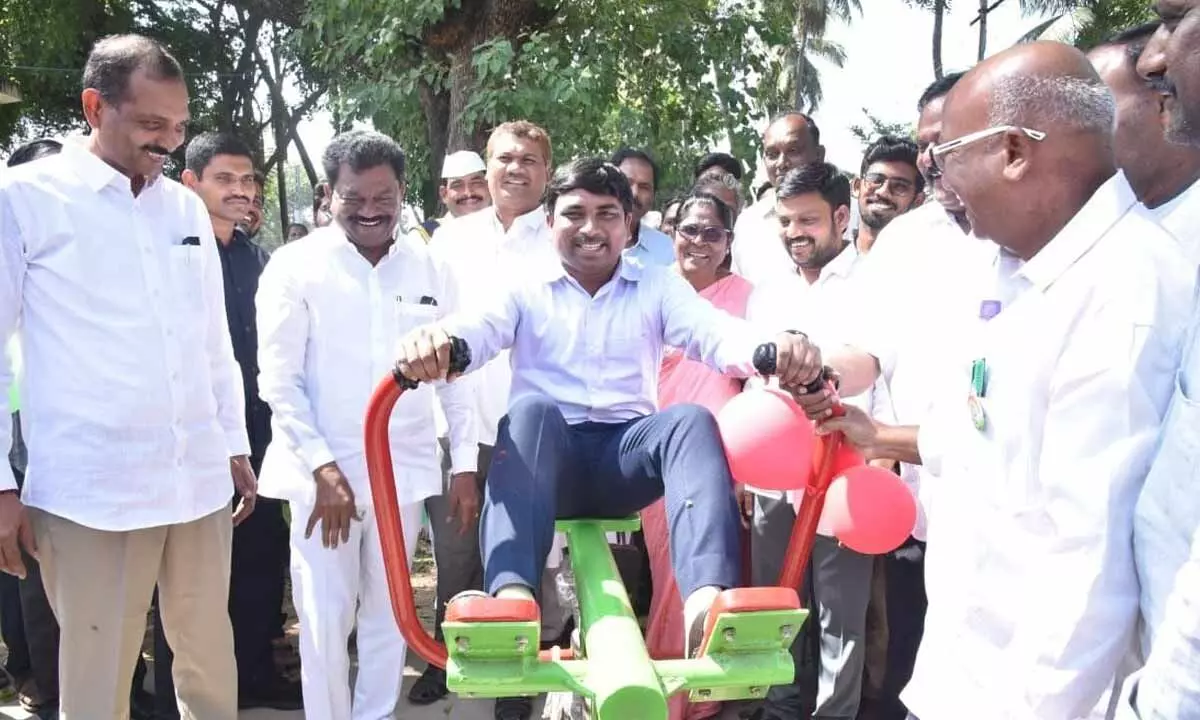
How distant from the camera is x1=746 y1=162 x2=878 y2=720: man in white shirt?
3379mm

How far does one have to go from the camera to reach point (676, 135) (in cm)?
964

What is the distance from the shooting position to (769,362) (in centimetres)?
224

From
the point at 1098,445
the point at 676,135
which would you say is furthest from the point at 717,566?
the point at 676,135

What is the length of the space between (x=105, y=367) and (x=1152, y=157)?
2.64 metres

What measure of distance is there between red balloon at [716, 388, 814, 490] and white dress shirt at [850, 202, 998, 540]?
19.7 inches

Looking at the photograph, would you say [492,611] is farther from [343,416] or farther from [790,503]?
[790,503]

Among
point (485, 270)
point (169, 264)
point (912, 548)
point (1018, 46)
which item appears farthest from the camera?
point (485, 270)

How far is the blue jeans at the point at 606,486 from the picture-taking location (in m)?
2.14

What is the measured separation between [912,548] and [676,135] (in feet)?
22.7

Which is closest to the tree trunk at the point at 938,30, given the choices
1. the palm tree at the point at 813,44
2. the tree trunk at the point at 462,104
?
the palm tree at the point at 813,44

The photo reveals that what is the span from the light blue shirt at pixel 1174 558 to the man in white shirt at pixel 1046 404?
0.16ft

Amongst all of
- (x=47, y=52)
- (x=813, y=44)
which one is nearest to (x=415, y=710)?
(x=47, y=52)

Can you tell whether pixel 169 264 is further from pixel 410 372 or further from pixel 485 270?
pixel 485 270

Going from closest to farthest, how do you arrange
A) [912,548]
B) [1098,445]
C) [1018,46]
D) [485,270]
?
[1098,445], [1018,46], [912,548], [485,270]
